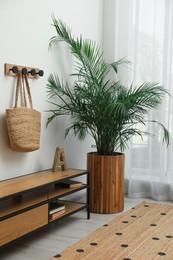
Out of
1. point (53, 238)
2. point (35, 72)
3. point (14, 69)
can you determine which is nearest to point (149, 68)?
point (35, 72)

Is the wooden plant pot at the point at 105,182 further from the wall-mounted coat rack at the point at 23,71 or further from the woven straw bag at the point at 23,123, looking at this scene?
the wall-mounted coat rack at the point at 23,71

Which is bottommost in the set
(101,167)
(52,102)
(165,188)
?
(165,188)

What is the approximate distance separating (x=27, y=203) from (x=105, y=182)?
106cm

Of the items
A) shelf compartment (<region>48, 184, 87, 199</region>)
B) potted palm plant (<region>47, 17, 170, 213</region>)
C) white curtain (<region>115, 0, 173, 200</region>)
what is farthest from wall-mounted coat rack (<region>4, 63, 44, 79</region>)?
white curtain (<region>115, 0, 173, 200</region>)

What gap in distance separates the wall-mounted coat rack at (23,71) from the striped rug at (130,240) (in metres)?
1.46

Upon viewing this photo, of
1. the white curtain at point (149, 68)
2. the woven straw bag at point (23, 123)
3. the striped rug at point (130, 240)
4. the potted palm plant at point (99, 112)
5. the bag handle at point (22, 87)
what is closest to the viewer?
the striped rug at point (130, 240)

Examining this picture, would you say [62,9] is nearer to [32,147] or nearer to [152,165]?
[32,147]

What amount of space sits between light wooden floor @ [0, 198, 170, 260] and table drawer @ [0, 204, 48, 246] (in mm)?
152

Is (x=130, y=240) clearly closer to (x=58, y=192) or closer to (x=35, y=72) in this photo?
(x=58, y=192)

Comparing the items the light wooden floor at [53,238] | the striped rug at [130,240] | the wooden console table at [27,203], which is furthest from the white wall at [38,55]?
the striped rug at [130,240]

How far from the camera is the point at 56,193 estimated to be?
3.21 meters

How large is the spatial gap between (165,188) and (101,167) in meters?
1.04

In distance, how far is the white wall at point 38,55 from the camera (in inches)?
125

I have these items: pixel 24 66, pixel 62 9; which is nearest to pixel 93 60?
pixel 62 9
